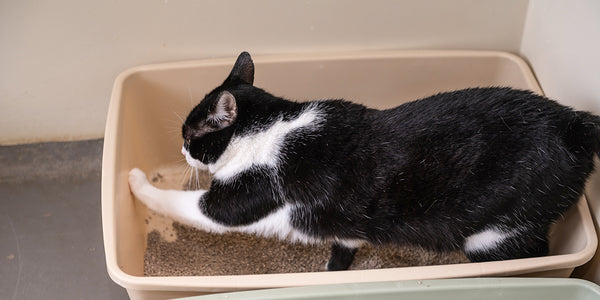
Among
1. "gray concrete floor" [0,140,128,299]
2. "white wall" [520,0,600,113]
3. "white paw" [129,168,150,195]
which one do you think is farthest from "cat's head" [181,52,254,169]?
"white wall" [520,0,600,113]

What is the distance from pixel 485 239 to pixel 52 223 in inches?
45.1

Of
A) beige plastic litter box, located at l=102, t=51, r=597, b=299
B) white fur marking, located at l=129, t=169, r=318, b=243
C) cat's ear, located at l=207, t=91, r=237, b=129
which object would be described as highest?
cat's ear, located at l=207, t=91, r=237, b=129

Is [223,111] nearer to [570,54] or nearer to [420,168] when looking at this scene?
[420,168]

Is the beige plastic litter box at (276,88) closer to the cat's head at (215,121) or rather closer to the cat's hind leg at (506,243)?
the cat's hind leg at (506,243)

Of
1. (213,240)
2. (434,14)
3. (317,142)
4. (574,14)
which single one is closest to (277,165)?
(317,142)

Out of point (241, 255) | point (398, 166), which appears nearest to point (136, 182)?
point (241, 255)

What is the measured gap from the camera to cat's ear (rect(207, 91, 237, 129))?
1092 millimetres

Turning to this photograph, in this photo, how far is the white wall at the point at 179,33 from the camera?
1.43 metres

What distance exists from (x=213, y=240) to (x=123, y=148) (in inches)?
13.1

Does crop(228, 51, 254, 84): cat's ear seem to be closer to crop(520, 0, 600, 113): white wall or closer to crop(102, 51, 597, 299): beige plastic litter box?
crop(102, 51, 597, 299): beige plastic litter box

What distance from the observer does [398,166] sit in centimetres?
110

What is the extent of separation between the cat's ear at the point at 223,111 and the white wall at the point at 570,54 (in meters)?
0.78

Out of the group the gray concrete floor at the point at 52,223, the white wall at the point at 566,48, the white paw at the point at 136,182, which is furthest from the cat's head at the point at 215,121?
the white wall at the point at 566,48

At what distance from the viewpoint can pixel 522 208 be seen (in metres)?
1.11
